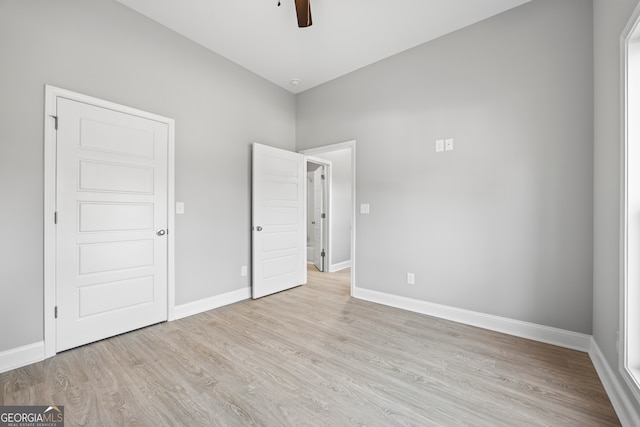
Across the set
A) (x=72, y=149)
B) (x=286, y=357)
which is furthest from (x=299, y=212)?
(x=72, y=149)

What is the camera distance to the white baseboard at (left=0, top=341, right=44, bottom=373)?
1887mm

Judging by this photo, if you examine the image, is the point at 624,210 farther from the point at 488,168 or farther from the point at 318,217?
the point at 318,217

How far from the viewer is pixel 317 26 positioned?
2744 millimetres

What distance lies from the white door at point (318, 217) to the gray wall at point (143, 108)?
1258mm

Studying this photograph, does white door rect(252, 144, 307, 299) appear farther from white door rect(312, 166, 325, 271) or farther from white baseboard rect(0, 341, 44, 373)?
white baseboard rect(0, 341, 44, 373)

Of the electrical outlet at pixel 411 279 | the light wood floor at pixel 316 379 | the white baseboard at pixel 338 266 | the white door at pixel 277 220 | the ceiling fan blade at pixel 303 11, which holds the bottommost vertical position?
the light wood floor at pixel 316 379

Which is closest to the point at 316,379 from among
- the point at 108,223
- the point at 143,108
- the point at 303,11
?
the point at 108,223

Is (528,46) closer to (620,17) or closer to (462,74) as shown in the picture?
(462,74)

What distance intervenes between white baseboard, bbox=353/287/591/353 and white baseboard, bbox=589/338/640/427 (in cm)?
20

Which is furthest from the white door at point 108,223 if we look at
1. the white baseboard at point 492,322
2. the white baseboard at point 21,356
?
the white baseboard at point 492,322

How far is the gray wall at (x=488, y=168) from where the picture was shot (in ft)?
7.27

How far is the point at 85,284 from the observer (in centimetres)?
226

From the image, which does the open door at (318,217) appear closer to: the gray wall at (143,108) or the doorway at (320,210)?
the doorway at (320,210)

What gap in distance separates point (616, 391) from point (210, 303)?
3.35 m
